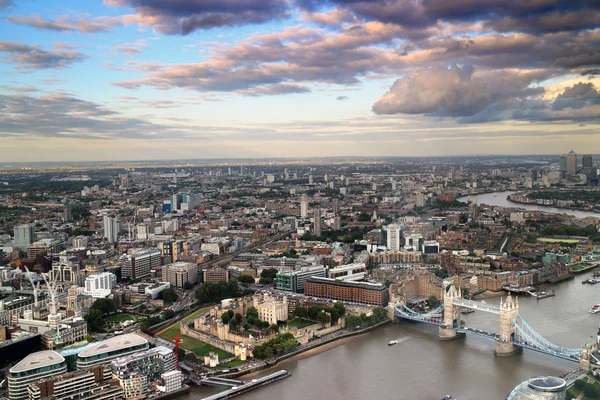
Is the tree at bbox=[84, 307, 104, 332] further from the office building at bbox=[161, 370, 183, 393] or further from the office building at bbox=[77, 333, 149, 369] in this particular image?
the office building at bbox=[161, 370, 183, 393]

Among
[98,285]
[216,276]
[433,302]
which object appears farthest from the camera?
[216,276]

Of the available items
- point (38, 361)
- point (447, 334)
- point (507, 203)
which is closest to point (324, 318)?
point (447, 334)

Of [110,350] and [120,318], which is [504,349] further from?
[120,318]

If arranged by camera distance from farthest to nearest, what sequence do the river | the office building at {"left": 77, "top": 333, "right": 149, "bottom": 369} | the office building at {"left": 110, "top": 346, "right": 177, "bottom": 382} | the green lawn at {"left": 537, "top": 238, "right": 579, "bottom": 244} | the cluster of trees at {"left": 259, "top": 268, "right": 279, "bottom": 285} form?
the river
the green lawn at {"left": 537, "top": 238, "right": 579, "bottom": 244}
the cluster of trees at {"left": 259, "top": 268, "right": 279, "bottom": 285}
the office building at {"left": 77, "top": 333, "right": 149, "bottom": 369}
the office building at {"left": 110, "top": 346, "right": 177, "bottom": 382}

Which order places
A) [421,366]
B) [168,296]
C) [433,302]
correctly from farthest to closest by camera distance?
[168,296] → [433,302] → [421,366]

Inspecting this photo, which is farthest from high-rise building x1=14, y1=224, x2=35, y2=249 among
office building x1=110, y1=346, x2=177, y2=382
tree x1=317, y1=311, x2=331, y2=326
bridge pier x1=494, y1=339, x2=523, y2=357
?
bridge pier x1=494, y1=339, x2=523, y2=357

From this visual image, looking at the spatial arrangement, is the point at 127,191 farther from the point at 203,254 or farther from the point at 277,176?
the point at 203,254
